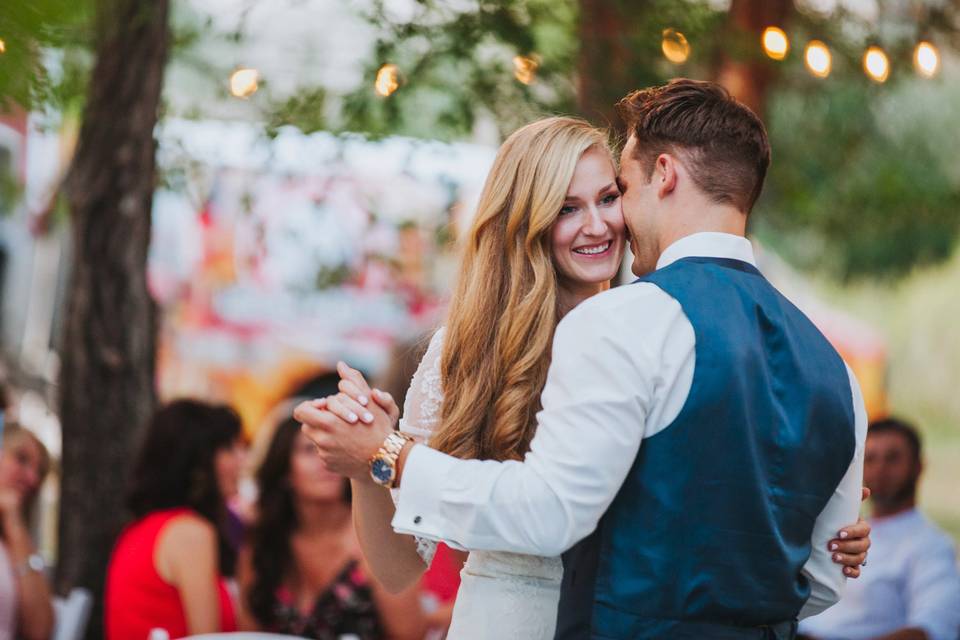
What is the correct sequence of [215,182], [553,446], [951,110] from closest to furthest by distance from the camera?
[553,446]
[215,182]
[951,110]

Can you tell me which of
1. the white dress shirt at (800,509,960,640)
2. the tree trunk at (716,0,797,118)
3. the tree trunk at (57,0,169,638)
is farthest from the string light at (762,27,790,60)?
the tree trunk at (57,0,169,638)

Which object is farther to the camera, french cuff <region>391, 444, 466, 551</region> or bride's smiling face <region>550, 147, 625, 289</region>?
bride's smiling face <region>550, 147, 625, 289</region>

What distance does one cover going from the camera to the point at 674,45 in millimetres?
4375

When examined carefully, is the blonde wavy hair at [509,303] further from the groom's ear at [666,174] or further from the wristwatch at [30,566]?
the wristwatch at [30,566]

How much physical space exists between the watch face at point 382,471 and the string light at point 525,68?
8.63 ft

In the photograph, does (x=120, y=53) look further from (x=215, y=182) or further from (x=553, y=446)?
(x=553, y=446)

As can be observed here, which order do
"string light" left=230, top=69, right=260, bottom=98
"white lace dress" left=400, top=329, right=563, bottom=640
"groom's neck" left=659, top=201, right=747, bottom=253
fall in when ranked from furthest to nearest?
1. "string light" left=230, top=69, right=260, bottom=98
2. "white lace dress" left=400, top=329, right=563, bottom=640
3. "groom's neck" left=659, top=201, right=747, bottom=253

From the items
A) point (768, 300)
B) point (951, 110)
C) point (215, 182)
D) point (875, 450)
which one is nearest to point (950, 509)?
point (951, 110)

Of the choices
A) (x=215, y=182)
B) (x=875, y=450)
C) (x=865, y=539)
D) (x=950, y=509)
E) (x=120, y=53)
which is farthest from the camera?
(x=950, y=509)

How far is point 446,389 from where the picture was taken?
92.5 inches

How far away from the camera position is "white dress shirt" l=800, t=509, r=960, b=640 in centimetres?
445

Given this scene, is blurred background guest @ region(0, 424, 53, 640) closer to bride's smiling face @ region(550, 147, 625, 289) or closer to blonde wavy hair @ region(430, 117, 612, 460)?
blonde wavy hair @ region(430, 117, 612, 460)

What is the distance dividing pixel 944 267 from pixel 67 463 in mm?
11785

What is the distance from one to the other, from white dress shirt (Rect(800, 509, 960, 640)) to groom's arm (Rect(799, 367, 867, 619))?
8.45 ft
